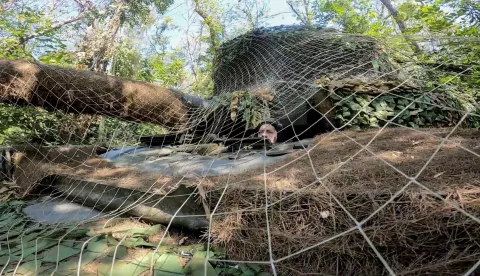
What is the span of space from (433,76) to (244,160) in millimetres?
1992

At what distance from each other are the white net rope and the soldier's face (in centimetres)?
5

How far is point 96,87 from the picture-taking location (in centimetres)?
338

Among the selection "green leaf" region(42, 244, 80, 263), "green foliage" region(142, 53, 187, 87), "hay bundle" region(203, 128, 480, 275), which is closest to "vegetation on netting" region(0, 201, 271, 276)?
"green leaf" region(42, 244, 80, 263)

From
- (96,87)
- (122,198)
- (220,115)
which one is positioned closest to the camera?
(122,198)

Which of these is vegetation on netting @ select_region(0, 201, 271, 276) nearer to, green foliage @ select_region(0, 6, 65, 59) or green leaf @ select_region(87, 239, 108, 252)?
green leaf @ select_region(87, 239, 108, 252)

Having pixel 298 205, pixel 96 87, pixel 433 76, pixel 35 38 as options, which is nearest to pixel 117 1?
pixel 35 38

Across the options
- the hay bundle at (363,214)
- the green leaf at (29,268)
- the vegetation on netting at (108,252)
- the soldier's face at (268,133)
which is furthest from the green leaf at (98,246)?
the soldier's face at (268,133)

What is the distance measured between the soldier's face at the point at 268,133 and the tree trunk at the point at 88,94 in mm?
1303

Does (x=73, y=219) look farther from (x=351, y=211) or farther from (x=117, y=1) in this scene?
(x=117, y=1)

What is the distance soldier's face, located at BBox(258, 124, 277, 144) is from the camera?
315 cm

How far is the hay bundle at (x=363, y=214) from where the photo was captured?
3.26 feet

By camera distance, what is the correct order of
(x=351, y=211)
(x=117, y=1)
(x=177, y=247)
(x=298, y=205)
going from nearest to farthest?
(x=351, y=211), (x=298, y=205), (x=177, y=247), (x=117, y=1)

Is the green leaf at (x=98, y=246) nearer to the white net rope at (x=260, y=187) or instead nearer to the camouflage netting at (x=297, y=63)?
the white net rope at (x=260, y=187)

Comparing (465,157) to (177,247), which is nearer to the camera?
(465,157)
